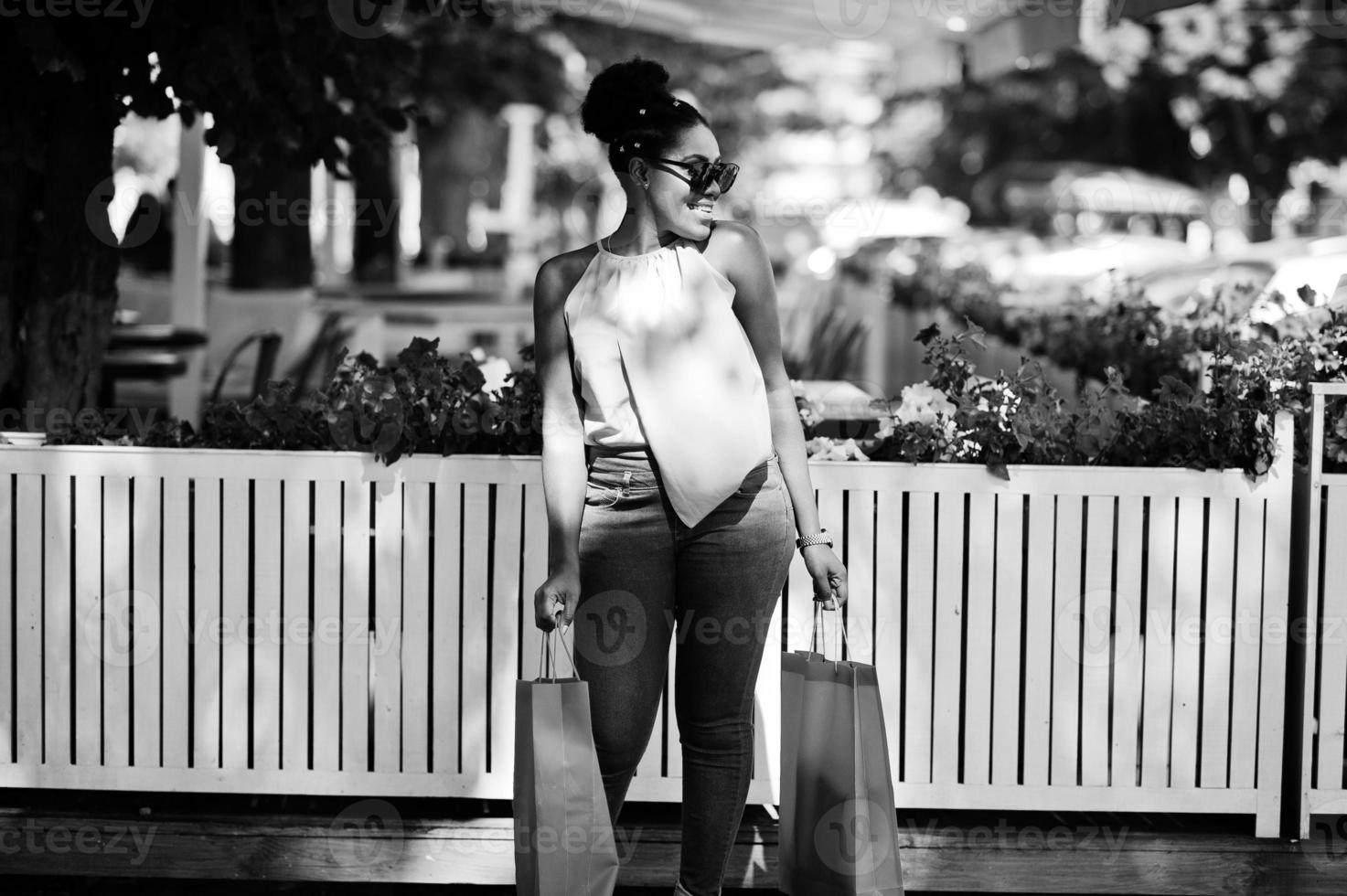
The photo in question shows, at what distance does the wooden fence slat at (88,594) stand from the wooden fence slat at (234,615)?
0.30 metres

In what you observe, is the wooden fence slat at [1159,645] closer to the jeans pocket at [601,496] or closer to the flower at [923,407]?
the flower at [923,407]

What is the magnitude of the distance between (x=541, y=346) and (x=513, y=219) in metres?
19.6

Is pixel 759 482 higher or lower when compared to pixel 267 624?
higher

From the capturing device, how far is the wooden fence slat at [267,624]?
12.3ft

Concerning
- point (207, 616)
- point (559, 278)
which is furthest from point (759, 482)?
point (207, 616)

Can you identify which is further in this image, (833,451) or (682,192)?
(833,451)

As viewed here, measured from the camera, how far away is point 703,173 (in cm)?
294

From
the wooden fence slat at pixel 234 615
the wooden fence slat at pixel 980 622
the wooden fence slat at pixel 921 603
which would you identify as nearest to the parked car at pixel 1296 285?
the wooden fence slat at pixel 980 622

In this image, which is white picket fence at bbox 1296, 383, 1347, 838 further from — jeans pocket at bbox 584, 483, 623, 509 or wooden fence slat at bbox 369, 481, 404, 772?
wooden fence slat at bbox 369, 481, 404, 772

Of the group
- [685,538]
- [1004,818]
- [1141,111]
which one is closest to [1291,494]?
[1004,818]

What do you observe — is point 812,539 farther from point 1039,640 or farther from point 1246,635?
point 1246,635

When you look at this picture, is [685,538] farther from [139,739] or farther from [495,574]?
[139,739]

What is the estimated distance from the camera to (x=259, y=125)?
193 inches

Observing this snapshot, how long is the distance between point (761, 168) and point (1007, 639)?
41.6 meters
